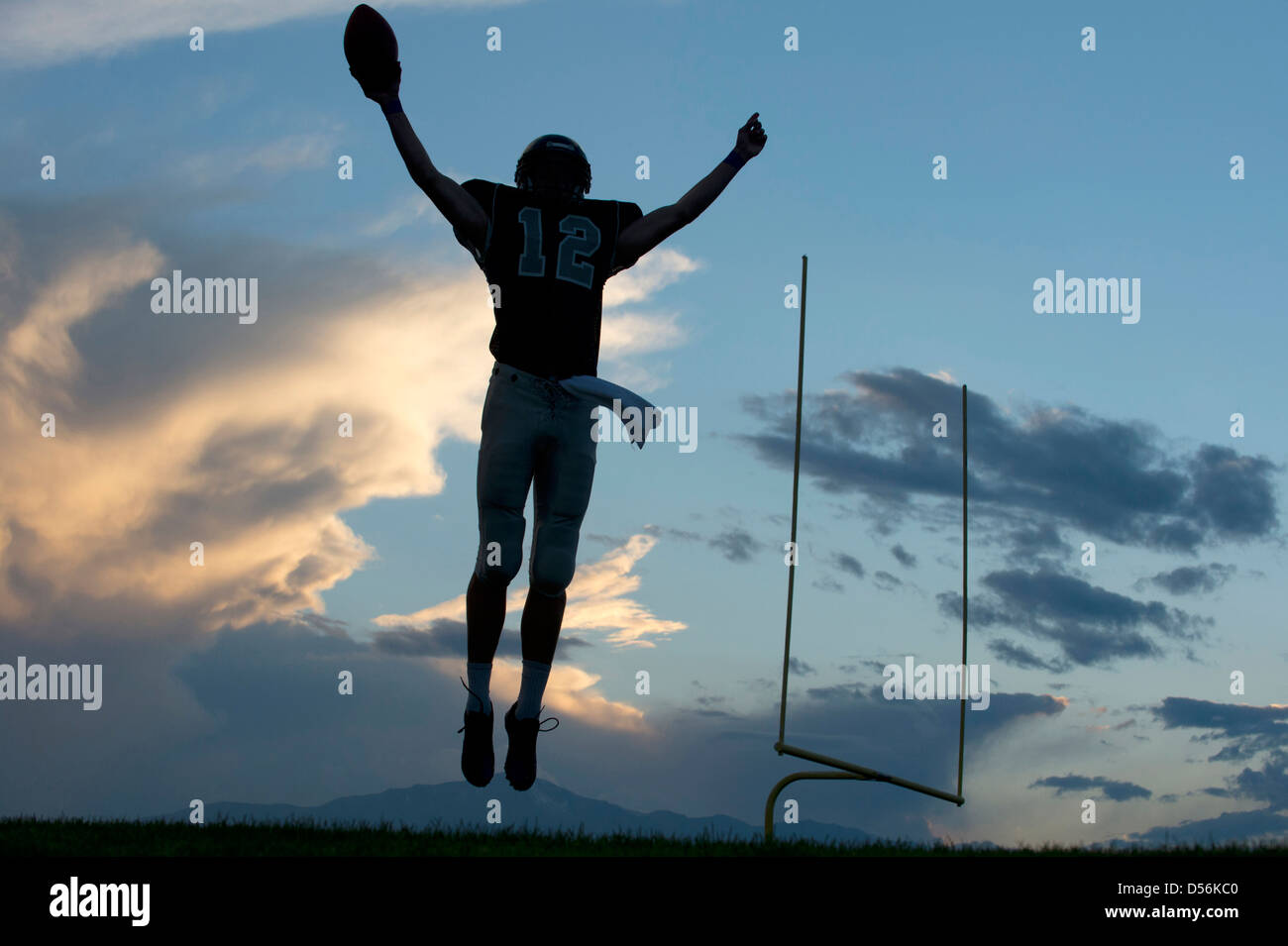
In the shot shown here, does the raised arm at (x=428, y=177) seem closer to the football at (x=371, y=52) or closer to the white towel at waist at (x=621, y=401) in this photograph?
the football at (x=371, y=52)

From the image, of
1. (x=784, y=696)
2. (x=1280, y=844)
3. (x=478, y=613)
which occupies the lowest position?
(x=1280, y=844)

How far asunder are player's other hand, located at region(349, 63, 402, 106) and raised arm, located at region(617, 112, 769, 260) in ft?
4.73

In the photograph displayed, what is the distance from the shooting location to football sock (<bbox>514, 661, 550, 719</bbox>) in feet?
20.8

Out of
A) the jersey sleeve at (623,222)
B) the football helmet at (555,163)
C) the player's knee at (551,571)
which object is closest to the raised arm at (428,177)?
the football helmet at (555,163)

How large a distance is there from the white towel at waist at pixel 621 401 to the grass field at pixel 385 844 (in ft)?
6.76

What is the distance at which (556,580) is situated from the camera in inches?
247

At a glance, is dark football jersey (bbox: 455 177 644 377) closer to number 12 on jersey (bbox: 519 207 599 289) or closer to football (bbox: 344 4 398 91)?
number 12 on jersey (bbox: 519 207 599 289)

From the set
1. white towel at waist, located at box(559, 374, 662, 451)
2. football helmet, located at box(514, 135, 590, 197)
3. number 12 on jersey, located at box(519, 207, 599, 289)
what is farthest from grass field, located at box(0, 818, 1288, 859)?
football helmet, located at box(514, 135, 590, 197)

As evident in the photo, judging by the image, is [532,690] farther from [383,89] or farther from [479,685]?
[383,89]

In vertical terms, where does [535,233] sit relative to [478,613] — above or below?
above

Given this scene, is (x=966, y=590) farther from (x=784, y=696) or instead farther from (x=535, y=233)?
→ (x=535, y=233)
